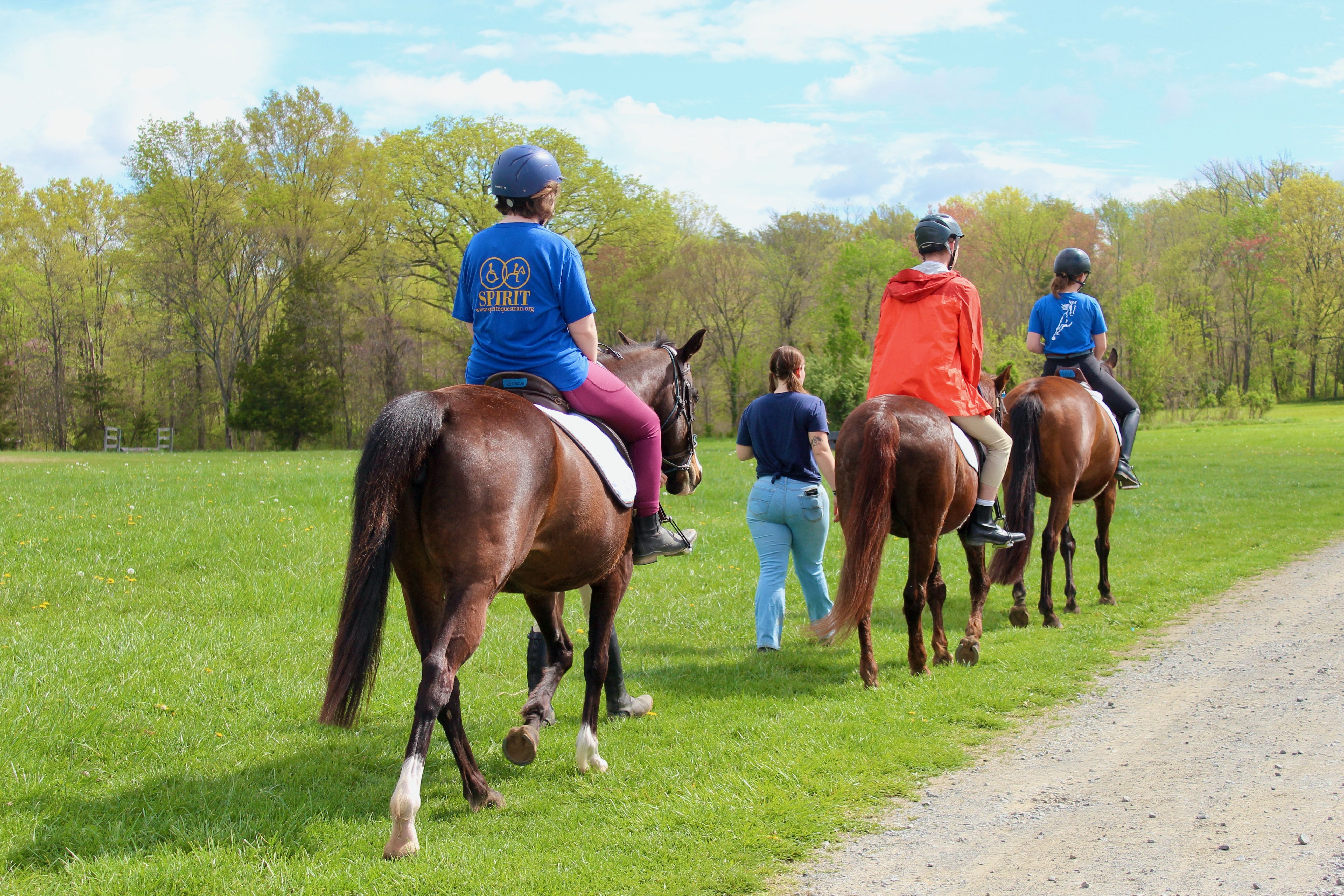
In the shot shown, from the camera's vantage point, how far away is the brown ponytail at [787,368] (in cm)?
758

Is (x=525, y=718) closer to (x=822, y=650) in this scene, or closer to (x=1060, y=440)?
(x=822, y=650)

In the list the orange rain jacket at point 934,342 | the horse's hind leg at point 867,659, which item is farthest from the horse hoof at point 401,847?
the orange rain jacket at point 934,342

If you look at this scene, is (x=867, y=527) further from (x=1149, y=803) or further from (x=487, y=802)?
(x=487, y=802)

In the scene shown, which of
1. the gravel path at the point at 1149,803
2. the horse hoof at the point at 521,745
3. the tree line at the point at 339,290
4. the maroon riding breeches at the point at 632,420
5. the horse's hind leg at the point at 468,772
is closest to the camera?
the gravel path at the point at 1149,803

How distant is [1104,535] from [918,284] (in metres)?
4.65

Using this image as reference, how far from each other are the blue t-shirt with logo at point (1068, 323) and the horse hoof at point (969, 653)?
13.4 feet

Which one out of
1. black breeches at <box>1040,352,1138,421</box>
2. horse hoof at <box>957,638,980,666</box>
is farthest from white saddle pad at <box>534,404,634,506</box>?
black breeches at <box>1040,352,1138,421</box>

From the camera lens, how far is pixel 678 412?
6035 mm

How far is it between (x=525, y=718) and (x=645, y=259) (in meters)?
45.1

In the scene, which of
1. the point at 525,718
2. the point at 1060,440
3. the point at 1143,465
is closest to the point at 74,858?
the point at 525,718

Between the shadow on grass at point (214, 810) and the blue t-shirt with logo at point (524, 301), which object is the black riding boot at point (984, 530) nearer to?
the blue t-shirt with logo at point (524, 301)

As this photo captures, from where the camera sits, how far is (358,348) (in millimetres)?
45719

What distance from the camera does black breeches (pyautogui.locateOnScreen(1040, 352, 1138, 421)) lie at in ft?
32.7

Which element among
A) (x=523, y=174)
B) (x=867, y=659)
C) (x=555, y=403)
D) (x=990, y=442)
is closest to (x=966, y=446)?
(x=990, y=442)
